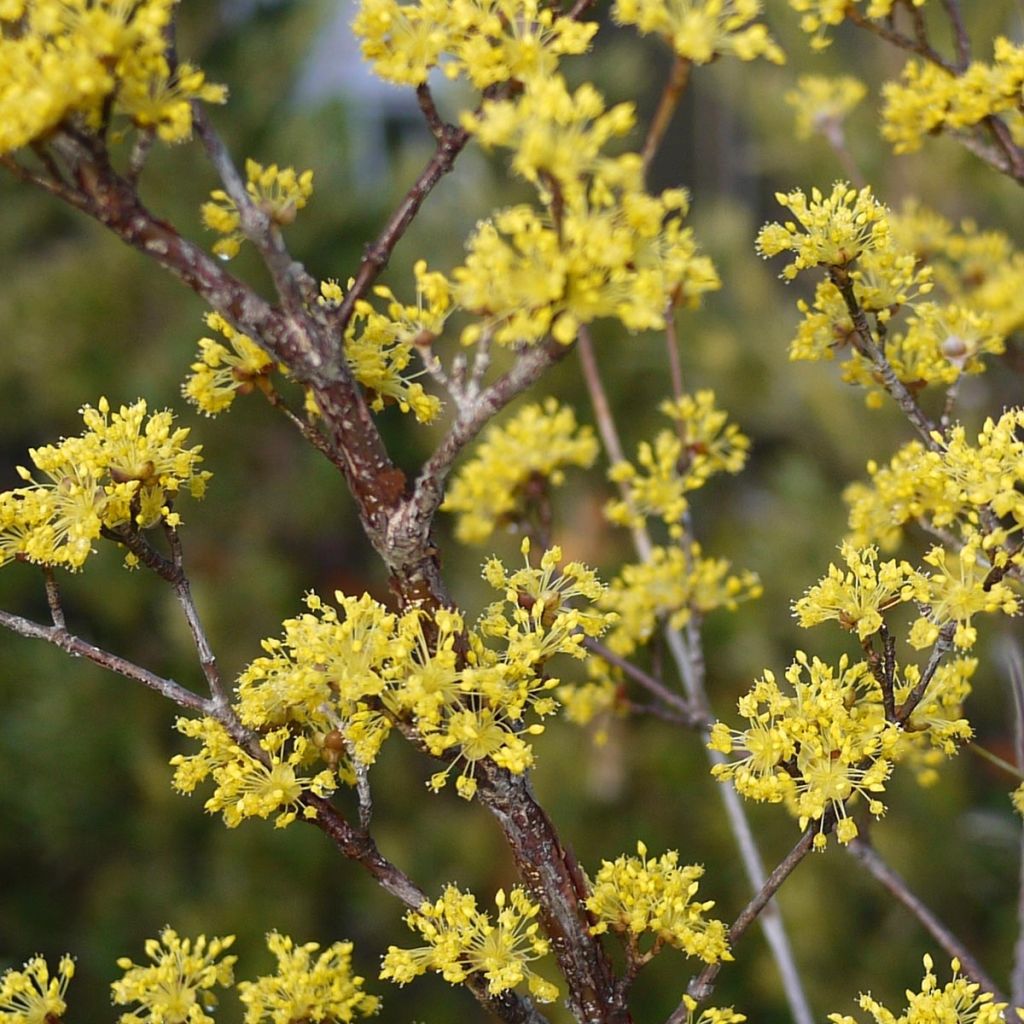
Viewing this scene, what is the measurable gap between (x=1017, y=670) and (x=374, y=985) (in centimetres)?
197

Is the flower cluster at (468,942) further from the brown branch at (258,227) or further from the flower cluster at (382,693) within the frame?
the brown branch at (258,227)

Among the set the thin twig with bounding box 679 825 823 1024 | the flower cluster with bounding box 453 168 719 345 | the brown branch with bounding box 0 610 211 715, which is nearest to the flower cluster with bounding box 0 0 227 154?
the flower cluster with bounding box 453 168 719 345

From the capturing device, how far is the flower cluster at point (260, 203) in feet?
1.91

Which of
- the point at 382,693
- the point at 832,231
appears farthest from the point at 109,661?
the point at 832,231

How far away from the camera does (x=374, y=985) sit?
8.11ft

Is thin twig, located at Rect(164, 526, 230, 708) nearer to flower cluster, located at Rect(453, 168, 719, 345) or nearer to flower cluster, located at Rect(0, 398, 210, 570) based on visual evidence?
flower cluster, located at Rect(0, 398, 210, 570)

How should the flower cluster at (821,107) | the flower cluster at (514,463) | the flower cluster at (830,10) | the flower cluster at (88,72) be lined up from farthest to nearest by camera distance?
1. the flower cluster at (821,107)
2. the flower cluster at (514,463)
3. the flower cluster at (830,10)
4. the flower cluster at (88,72)

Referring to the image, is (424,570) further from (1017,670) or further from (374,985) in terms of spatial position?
(374,985)

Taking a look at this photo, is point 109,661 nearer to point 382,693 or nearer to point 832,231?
point 382,693

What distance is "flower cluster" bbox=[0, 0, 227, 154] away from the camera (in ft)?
1.61

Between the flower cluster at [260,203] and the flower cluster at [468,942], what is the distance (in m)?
0.38

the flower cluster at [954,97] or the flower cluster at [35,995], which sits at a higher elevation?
the flower cluster at [954,97]

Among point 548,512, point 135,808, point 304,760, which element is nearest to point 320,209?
point 135,808

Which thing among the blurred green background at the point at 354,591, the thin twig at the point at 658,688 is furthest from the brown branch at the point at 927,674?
the blurred green background at the point at 354,591
